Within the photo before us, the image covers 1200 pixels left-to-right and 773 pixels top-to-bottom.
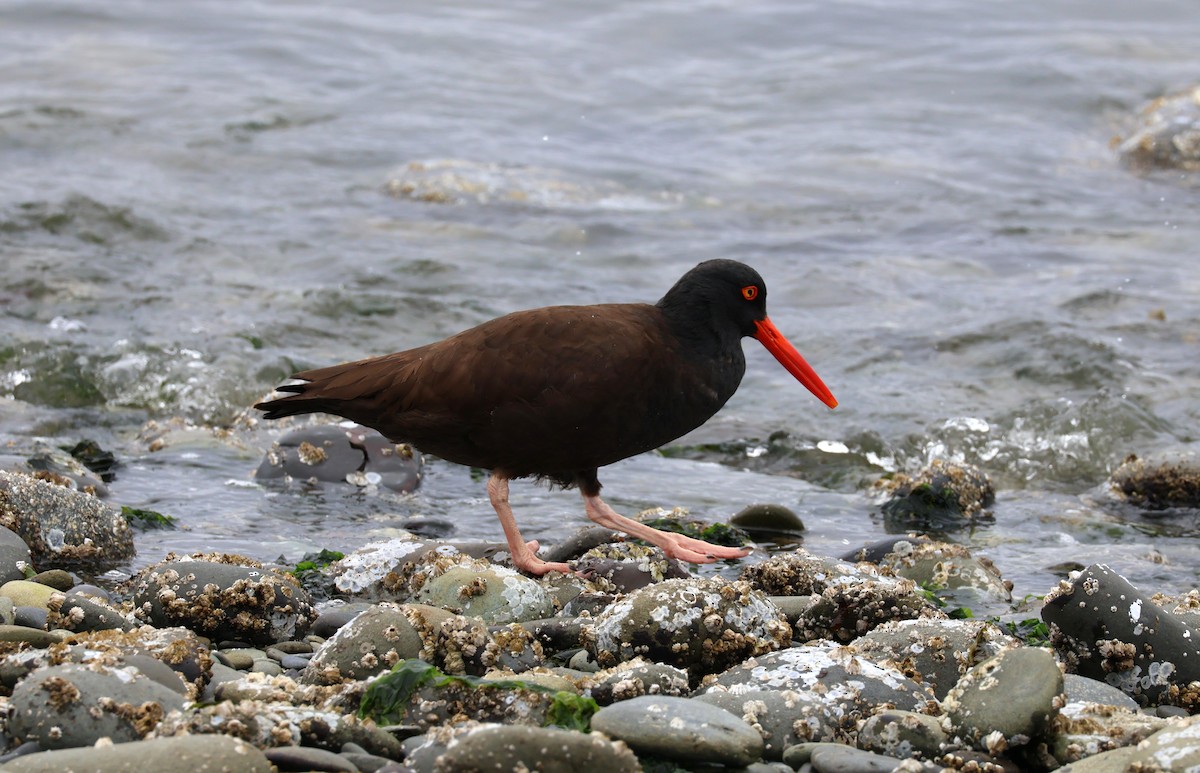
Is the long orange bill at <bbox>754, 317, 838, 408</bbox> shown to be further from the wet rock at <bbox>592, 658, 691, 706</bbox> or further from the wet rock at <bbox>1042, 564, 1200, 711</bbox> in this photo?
the wet rock at <bbox>592, 658, 691, 706</bbox>

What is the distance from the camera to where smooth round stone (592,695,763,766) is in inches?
117

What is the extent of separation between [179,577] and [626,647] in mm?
1403

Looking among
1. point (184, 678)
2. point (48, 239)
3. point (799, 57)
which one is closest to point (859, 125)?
point (799, 57)

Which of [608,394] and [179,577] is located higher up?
[608,394]

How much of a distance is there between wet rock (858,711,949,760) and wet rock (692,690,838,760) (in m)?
0.10

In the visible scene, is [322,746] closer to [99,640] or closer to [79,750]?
[79,750]

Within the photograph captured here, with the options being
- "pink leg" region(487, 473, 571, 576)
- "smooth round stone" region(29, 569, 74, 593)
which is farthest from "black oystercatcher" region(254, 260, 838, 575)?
"smooth round stone" region(29, 569, 74, 593)

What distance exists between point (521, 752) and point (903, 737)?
41.3 inches

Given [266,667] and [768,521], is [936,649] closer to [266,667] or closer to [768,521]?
[266,667]

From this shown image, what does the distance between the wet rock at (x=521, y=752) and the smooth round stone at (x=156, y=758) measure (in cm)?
41

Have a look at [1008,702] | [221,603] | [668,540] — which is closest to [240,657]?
[221,603]

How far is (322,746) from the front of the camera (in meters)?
2.99

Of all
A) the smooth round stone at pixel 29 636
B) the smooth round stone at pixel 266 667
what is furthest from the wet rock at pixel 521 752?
the smooth round stone at pixel 29 636

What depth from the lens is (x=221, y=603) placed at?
4066 millimetres
